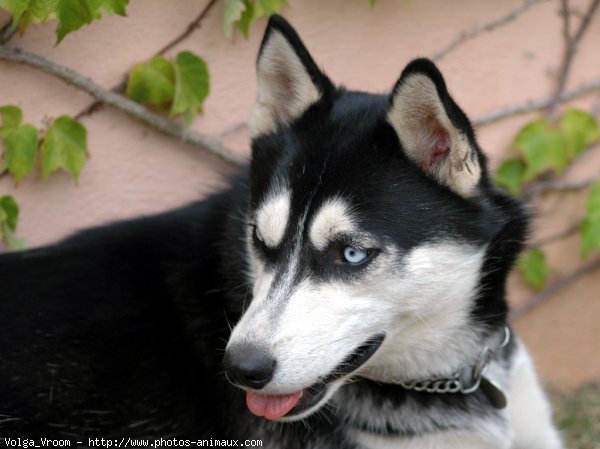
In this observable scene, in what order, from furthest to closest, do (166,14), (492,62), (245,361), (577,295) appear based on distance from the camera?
(577,295)
(492,62)
(166,14)
(245,361)

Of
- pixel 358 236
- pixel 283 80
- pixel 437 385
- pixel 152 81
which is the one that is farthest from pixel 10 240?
pixel 437 385

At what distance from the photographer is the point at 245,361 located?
223cm

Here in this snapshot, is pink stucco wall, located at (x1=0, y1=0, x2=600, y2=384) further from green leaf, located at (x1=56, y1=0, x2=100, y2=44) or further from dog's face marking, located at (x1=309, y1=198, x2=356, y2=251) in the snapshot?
dog's face marking, located at (x1=309, y1=198, x2=356, y2=251)

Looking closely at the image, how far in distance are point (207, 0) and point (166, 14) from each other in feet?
0.62

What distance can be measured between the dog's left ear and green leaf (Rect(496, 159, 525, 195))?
5.97 ft

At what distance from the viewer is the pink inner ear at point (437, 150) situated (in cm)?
246

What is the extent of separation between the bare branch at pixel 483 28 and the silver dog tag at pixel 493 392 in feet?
6.04

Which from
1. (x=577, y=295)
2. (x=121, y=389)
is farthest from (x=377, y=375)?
(x=577, y=295)

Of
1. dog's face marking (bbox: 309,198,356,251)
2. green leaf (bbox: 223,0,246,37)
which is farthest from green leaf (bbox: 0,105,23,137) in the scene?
dog's face marking (bbox: 309,198,356,251)

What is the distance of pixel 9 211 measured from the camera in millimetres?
3389

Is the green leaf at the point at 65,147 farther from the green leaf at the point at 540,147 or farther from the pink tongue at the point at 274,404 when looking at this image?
the green leaf at the point at 540,147

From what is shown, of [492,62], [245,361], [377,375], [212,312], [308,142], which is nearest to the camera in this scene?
[245,361]

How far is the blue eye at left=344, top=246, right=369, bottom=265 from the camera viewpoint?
94.7 inches

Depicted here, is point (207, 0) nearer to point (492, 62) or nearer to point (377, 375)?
point (492, 62)
